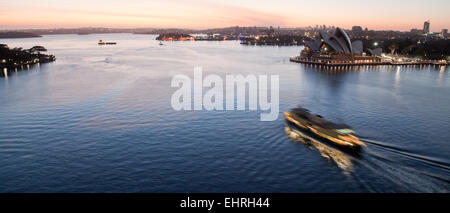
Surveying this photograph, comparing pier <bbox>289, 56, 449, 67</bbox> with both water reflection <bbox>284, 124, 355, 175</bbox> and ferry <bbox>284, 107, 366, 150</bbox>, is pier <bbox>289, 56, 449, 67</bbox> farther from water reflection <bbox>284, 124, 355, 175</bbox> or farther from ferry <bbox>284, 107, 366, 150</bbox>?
water reflection <bbox>284, 124, 355, 175</bbox>

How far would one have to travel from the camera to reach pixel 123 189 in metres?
13.7

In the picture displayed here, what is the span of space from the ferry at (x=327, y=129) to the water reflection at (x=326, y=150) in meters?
0.54

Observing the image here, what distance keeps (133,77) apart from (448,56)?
8296 cm

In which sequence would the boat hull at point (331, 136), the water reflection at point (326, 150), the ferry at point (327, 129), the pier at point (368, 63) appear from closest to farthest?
1. the water reflection at point (326, 150)
2. the boat hull at point (331, 136)
3. the ferry at point (327, 129)
4. the pier at point (368, 63)

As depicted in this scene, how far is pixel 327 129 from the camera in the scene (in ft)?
63.2

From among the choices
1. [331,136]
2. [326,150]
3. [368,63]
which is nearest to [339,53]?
[368,63]

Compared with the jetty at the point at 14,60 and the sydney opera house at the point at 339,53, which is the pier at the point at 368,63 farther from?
the jetty at the point at 14,60

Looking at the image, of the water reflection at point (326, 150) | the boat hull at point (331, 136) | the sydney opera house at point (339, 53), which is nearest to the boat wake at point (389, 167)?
the water reflection at point (326, 150)

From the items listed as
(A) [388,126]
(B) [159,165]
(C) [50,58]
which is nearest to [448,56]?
(A) [388,126]

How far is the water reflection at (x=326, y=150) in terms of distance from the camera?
630 inches

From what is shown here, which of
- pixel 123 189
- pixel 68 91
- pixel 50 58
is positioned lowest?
pixel 123 189

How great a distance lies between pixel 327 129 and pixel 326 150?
5.63ft

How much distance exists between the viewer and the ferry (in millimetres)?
17889

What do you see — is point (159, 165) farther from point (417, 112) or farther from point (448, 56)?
point (448, 56)
